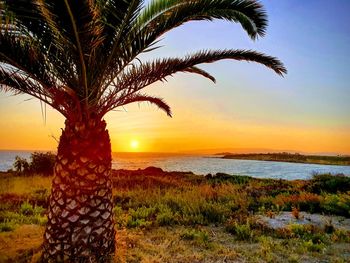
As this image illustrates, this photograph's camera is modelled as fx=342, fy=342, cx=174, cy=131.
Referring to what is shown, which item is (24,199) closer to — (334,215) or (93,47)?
(93,47)

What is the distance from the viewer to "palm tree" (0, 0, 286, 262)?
16.2ft

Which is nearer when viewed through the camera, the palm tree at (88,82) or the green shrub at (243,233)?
the palm tree at (88,82)

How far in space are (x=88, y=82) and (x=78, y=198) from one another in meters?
1.78

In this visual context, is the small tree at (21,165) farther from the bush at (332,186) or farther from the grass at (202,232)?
the bush at (332,186)

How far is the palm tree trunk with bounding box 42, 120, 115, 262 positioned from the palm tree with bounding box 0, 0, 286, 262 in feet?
0.05

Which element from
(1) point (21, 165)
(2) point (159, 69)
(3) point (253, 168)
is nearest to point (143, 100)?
(2) point (159, 69)

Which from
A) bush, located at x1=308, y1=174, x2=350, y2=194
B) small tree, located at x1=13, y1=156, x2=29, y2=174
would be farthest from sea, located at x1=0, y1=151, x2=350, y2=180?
small tree, located at x1=13, y1=156, x2=29, y2=174

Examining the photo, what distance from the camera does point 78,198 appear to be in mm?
5246

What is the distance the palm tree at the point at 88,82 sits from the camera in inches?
195

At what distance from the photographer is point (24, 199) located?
37.6 ft

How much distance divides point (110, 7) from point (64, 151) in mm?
2265

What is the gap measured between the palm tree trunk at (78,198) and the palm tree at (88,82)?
15mm

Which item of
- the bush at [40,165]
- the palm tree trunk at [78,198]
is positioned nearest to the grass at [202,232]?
the palm tree trunk at [78,198]

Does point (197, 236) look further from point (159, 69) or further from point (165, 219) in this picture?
point (159, 69)
